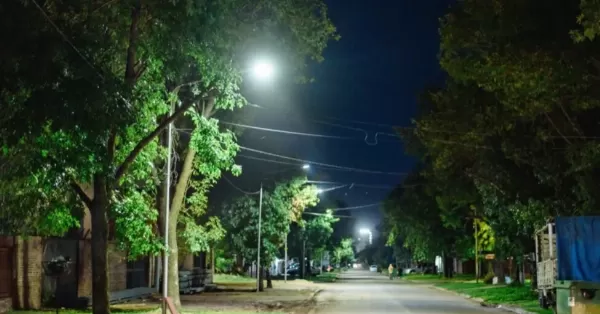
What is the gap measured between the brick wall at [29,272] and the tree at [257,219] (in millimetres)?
18548

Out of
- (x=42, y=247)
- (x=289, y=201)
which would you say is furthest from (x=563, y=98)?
(x=289, y=201)

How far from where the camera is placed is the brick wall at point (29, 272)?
23.3 meters

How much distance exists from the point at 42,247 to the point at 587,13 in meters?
18.5

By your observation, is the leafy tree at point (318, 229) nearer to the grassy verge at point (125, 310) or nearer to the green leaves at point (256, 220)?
the green leaves at point (256, 220)

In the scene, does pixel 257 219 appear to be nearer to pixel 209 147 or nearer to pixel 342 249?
pixel 209 147

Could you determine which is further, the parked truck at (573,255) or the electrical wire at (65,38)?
the parked truck at (573,255)

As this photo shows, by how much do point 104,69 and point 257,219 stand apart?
29346 mm

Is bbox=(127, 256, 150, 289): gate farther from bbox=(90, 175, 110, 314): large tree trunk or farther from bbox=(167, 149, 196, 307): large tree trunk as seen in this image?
bbox=(90, 175, 110, 314): large tree trunk

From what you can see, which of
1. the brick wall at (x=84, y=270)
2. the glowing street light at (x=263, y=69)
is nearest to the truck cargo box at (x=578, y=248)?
the glowing street light at (x=263, y=69)

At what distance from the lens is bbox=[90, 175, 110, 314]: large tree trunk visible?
16969mm

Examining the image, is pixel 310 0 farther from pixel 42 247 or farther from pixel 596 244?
pixel 42 247

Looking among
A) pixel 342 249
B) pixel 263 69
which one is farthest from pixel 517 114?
pixel 342 249

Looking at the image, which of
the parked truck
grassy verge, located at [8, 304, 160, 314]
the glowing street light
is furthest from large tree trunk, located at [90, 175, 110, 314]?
the parked truck

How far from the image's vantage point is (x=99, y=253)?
17.0m
